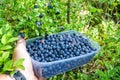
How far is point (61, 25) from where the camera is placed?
71.5 inches

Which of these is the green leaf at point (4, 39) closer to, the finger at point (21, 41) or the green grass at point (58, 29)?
the green grass at point (58, 29)

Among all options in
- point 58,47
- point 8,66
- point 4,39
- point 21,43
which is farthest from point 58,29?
point 8,66

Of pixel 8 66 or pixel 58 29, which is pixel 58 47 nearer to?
pixel 58 29

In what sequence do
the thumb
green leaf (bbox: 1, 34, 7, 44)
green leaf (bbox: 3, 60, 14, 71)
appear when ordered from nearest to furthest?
green leaf (bbox: 3, 60, 14, 71) < green leaf (bbox: 1, 34, 7, 44) < the thumb

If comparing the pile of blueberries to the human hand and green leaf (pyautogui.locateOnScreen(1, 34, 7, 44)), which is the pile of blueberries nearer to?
the human hand

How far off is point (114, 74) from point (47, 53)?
1.22 ft

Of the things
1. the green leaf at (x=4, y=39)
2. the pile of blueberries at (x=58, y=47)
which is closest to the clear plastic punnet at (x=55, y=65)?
the pile of blueberries at (x=58, y=47)

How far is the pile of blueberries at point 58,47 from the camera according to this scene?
1.62m

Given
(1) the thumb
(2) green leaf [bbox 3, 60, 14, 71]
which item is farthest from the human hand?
(2) green leaf [bbox 3, 60, 14, 71]

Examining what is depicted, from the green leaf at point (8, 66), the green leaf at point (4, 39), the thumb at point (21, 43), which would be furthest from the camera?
the thumb at point (21, 43)

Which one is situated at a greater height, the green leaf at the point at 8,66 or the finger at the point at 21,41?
the finger at the point at 21,41

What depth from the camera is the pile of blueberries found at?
5.30ft

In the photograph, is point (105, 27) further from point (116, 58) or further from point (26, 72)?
point (26, 72)

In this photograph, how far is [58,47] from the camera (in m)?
1.67
